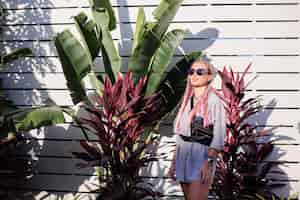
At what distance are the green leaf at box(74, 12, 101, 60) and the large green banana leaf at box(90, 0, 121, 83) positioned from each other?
70 mm

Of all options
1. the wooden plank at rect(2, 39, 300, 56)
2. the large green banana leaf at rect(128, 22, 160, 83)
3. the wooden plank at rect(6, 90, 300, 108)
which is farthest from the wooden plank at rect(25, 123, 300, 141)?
the wooden plank at rect(2, 39, 300, 56)

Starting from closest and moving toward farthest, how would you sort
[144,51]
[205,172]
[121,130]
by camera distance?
1. [205,172]
2. [121,130]
3. [144,51]

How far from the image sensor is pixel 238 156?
161 inches

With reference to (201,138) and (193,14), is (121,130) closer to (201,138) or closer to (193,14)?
(201,138)

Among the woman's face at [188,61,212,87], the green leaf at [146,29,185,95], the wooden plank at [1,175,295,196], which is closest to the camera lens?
the woman's face at [188,61,212,87]

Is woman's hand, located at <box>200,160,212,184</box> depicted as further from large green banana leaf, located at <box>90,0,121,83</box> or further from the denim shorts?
large green banana leaf, located at <box>90,0,121,83</box>

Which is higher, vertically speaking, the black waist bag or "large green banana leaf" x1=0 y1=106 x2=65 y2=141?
"large green banana leaf" x1=0 y1=106 x2=65 y2=141

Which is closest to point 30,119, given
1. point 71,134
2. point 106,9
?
point 71,134

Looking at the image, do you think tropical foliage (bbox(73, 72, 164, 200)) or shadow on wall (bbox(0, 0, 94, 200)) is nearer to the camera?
tropical foliage (bbox(73, 72, 164, 200))

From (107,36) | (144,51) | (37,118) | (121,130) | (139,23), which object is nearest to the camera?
(37,118)

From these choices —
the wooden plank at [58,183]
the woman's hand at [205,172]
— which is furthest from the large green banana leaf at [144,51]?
the woman's hand at [205,172]

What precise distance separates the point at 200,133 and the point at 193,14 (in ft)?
6.44

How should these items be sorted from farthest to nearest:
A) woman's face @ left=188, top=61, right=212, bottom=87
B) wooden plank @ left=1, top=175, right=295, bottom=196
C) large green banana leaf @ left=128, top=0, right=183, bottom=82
A: wooden plank @ left=1, top=175, right=295, bottom=196 → large green banana leaf @ left=128, top=0, right=183, bottom=82 → woman's face @ left=188, top=61, right=212, bottom=87

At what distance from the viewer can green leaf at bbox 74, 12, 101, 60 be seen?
3.93m
